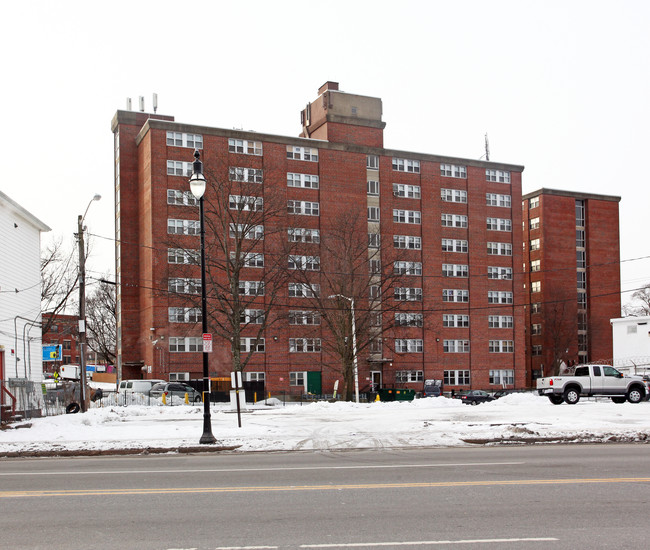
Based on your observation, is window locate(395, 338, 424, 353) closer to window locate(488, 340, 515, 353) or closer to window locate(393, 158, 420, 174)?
window locate(488, 340, 515, 353)

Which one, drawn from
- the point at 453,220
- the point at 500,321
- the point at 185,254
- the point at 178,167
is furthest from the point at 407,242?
the point at 185,254

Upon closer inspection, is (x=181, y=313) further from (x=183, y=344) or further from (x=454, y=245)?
(x=454, y=245)

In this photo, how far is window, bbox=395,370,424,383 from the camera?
74000 mm

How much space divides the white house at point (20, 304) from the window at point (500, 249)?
5351cm

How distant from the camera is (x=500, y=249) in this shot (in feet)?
266

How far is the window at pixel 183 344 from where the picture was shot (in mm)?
63938

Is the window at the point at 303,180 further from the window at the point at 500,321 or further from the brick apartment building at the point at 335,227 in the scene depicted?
the window at the point at 500,321

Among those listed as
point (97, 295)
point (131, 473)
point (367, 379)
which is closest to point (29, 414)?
point (131, 473)

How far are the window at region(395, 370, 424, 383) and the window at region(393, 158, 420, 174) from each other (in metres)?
21.7

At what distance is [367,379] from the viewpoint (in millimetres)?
72188

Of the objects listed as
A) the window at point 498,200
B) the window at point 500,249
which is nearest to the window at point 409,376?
the window at point 500,249

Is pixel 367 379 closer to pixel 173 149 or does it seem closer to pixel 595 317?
pixel 173 149

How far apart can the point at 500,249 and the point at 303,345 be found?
27185 millimetres

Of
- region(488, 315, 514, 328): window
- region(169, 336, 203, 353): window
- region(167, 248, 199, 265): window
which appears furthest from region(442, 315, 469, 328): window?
region(167, 248, 199, 265): window
